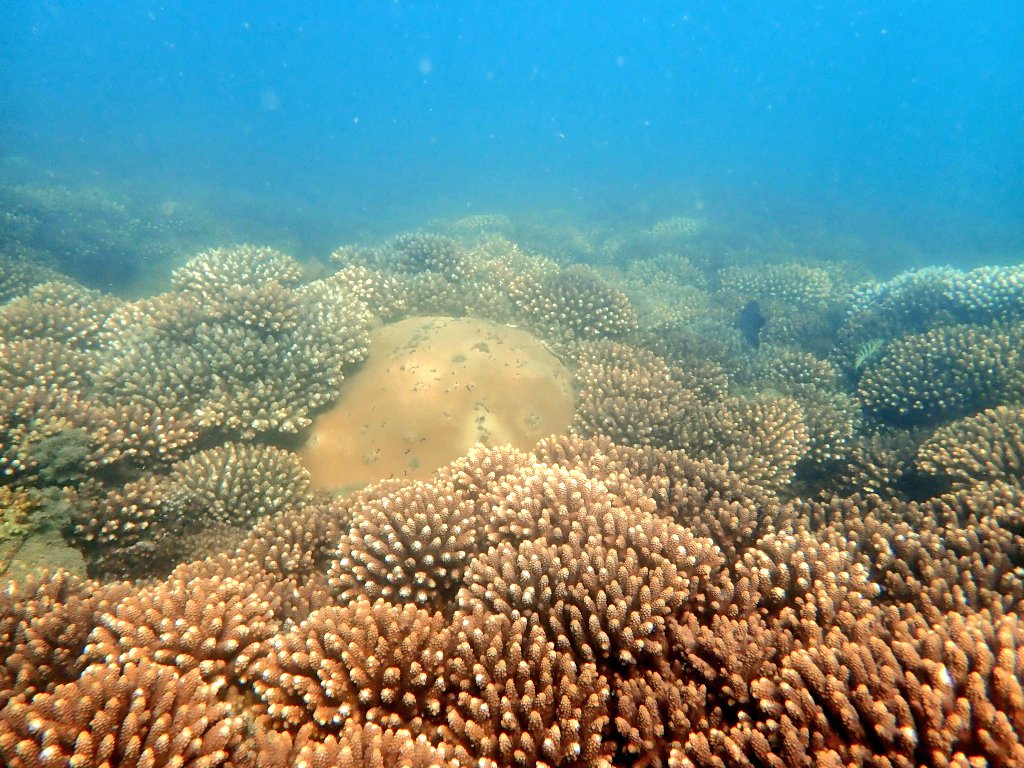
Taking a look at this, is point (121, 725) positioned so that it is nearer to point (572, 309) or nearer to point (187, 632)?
point (187, 632)

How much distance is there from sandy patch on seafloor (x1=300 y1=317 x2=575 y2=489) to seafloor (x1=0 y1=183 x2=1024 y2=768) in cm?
6

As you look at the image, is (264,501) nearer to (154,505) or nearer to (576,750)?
(154,505)

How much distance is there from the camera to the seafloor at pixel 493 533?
3006mm

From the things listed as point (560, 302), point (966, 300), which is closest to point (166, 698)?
point (560, 302)

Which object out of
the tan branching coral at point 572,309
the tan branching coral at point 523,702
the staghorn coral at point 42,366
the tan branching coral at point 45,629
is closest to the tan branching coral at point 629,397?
the tan branching coral at point 572,309

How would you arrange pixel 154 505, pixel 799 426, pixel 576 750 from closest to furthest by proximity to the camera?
pixel 576 750 < pixel 154 505 < pixel 799 426

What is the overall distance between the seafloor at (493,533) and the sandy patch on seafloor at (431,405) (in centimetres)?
6

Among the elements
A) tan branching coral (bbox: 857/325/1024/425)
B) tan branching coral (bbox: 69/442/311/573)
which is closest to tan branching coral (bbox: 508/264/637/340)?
tan branching coral (bbox: 857/325/1024/425)

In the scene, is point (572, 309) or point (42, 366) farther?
point (572, 309)

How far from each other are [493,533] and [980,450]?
663cm

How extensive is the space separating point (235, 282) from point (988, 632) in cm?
1389

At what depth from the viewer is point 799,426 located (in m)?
8.24

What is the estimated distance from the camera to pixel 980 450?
633 cm

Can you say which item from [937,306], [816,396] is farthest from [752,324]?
[937,306]
